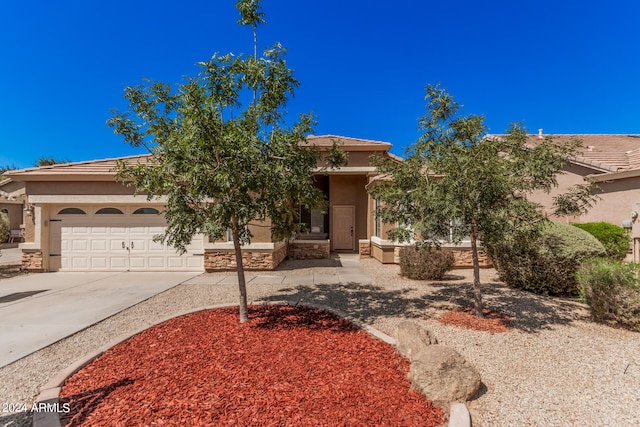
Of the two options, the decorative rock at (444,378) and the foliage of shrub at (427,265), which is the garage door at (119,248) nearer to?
the foliage of shrub at (427,265)

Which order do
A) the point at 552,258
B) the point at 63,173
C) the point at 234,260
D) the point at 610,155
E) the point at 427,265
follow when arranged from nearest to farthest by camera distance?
the point at 552,258 → the point at 427,265 → the point at 63,173 → the point at 234,260 → the point at 610,155

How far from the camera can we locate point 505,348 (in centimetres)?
434

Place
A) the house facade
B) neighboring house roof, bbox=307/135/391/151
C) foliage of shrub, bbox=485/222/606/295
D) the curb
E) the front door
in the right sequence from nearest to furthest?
the curb → foliage of shrub, bbox=485/222/606/295 → the house facade → neighboring house roof, bbox=307/135/391/151 → the front door

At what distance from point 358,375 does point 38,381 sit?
12.9 ft

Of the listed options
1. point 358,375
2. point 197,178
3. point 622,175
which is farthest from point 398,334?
point 622,175

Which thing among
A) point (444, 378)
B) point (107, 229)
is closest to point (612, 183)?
point (444, 378)

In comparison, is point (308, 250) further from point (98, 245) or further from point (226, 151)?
point (226, 151)

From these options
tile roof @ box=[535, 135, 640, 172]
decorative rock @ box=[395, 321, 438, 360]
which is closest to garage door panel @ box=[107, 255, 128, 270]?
decorative rock @ box=[395, 321, 438, 360]

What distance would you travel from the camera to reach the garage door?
10.5 meters

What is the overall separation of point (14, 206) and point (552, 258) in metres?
30.8

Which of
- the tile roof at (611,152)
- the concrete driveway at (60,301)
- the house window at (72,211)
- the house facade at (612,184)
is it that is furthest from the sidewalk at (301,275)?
A: the tile roof at (611,152)

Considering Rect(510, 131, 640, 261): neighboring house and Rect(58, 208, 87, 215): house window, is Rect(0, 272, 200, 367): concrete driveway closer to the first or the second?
Rect(58, 208, 87, 215): house window

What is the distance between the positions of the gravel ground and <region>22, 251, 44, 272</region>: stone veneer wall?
21.5ft

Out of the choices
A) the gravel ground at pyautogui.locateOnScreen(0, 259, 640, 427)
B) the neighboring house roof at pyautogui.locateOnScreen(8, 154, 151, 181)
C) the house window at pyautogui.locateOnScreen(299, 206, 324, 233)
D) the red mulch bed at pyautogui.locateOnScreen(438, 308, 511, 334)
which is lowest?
the gravel ground at pyautogui.locateOnScreen(0, 259, 640, 427)
